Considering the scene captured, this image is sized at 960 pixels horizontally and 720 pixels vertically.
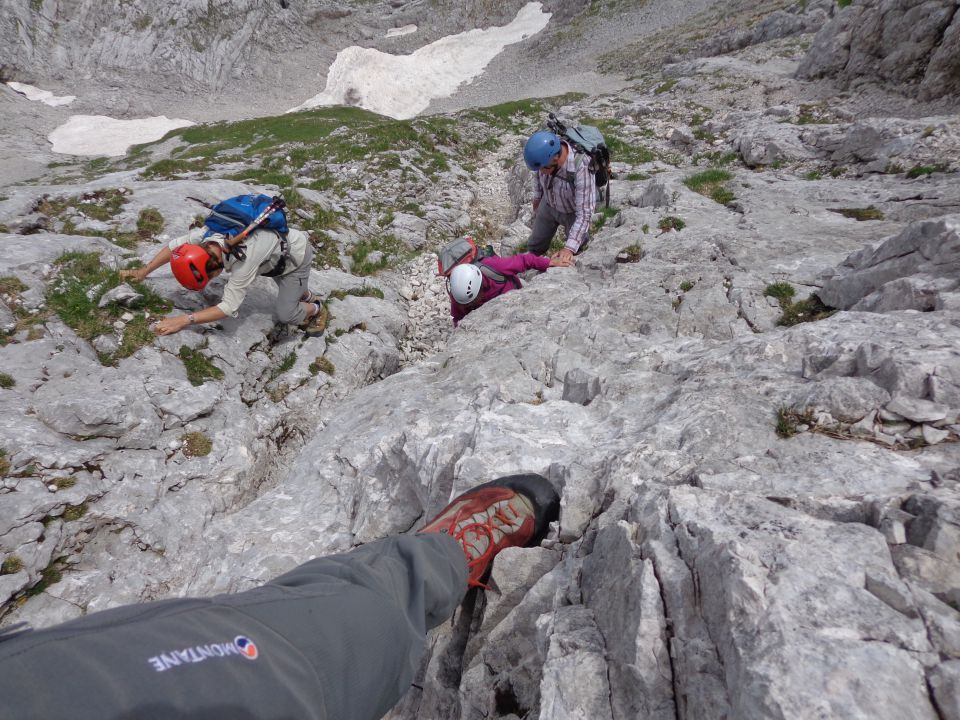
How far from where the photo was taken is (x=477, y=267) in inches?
425

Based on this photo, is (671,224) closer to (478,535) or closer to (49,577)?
(478,535)

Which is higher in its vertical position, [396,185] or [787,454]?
[396,185]

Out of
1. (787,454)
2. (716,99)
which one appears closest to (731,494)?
(787,454)

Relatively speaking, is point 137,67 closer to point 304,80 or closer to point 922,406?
point 304,80

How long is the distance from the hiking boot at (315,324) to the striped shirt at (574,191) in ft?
21.9

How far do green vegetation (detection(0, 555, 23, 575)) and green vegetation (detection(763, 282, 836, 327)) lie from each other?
41.9 feet

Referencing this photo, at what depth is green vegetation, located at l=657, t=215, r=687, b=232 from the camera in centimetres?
1198

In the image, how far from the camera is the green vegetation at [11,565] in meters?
6.13

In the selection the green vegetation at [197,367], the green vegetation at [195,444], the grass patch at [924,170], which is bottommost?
the green vegetation at [195,444]

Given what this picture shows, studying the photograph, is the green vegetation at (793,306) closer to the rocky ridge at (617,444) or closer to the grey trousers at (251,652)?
the rocky ridge at (617,444)

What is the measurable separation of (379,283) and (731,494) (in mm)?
12482

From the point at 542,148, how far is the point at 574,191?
168 cm

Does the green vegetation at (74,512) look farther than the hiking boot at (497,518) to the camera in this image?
Yes

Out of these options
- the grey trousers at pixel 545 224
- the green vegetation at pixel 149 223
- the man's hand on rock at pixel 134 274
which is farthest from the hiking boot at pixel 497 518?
the green vegetation at pixel 149 223
